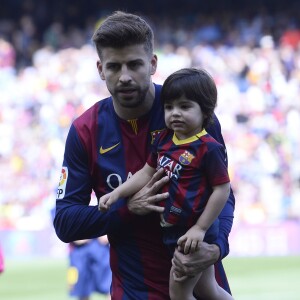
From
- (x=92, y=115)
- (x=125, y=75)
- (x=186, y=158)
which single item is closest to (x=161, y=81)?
(x=92, y=115)

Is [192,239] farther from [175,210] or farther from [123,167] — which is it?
[123,167]

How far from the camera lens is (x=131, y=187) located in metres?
4.40

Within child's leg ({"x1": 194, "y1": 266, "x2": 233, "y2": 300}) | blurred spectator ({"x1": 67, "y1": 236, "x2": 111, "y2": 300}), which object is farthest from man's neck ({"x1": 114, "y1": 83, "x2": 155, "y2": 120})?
blurred spectator ({"x1": 67, "y1": 236, "x2": 111, "y2": 300})

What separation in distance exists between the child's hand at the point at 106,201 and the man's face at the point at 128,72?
0.45m

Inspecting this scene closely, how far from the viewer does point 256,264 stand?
16234mm

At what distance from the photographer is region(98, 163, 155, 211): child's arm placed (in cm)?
438

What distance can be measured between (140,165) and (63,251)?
13.4m

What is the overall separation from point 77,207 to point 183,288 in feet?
2.20

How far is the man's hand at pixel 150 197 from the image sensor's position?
14.0ft

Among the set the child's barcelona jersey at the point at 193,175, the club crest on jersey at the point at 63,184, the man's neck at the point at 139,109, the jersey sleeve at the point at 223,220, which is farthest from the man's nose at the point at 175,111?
the club crest on jersey at the point at 63,184

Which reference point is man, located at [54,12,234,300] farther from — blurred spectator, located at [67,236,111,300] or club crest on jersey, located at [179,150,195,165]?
blurred spectator, located at [67,236,111,300]

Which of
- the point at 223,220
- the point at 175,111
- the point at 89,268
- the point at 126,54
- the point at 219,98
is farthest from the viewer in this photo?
the point at 219,98

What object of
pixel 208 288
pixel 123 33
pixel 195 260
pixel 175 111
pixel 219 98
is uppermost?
pixel 219 98

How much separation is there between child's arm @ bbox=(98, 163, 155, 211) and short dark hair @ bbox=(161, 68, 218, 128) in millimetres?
361
